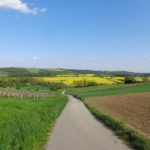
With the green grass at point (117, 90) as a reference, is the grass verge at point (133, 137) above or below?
above

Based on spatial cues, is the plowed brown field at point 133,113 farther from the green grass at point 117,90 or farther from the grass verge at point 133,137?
the green grass at point 117,90

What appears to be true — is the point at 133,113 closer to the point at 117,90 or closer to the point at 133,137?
the point at 133,137

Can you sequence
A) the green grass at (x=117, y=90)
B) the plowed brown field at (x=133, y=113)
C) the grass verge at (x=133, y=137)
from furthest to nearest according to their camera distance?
1. the green grass at (x=117, y=90)
2. the plowed brown field at (x=133, y=113)
3. the grass verge at (x=133, y=137)

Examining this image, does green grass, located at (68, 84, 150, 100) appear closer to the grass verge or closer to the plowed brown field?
the plowed brown field

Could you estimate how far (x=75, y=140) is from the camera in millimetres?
15148

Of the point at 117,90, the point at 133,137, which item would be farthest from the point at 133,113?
the point at 117,90

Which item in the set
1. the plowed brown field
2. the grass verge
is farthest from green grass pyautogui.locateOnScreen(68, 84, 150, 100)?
the grass verge

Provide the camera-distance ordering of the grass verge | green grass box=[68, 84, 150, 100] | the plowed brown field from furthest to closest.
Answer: green grass box=[68, 84, 150, 100], the plowed brown field, the grass verge

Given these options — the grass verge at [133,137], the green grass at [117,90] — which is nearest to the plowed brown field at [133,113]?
the grass verge at [133,137]

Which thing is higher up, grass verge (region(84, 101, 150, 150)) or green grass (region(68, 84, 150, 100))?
grass verge (region(84, 101, 150, 150))

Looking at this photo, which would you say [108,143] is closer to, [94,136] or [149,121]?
[94,136]

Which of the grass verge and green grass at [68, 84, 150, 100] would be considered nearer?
the grass verge

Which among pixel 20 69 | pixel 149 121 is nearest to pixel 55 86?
pixel 20 69

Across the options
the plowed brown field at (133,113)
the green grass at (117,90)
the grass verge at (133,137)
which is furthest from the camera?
the green grass at (117,90)
